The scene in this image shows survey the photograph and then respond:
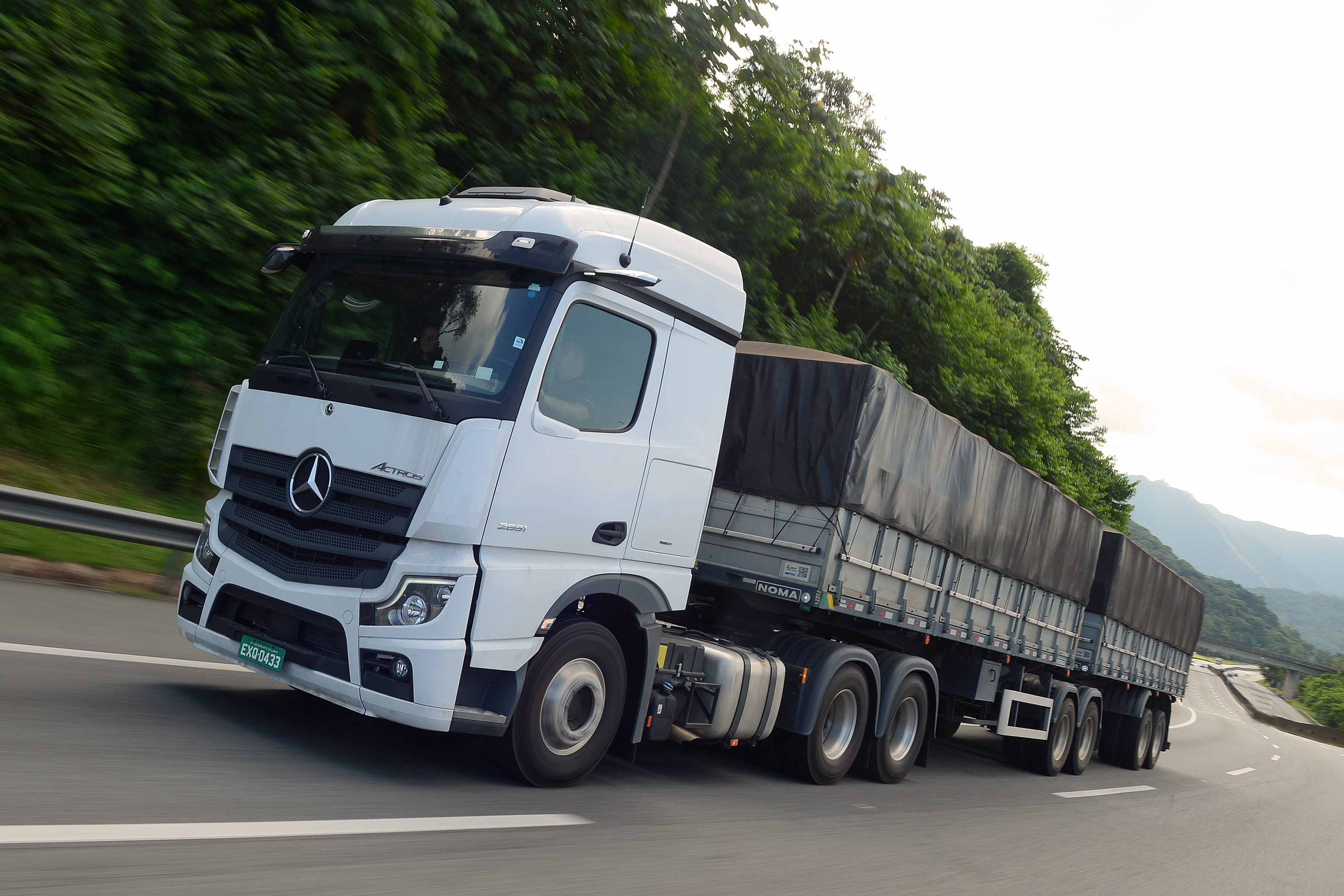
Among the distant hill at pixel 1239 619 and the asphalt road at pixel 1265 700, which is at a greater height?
Result: the distant hill at pixel 1239 619

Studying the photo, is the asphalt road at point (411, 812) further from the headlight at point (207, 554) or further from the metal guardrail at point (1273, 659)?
the metal guardrail at point (1273, 659)

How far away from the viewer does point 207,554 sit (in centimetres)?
571

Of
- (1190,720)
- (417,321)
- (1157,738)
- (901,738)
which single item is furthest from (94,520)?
(1190,720)

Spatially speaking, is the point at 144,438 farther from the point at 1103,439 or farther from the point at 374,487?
the point at 1103,439

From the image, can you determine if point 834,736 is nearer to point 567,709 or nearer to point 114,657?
point 567,709

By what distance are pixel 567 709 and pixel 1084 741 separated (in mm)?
10416

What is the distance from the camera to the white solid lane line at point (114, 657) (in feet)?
19.7

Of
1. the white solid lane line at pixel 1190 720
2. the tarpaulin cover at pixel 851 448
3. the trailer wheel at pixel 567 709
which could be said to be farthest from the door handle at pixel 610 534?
the white solid lane line at pixel 1190 720

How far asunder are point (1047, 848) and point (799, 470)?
3.22 meters

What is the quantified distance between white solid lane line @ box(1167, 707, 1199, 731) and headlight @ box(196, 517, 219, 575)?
3334 centimetres

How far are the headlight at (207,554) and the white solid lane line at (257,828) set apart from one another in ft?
5.90

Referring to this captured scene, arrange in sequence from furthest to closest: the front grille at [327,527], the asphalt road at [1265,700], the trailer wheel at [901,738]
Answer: the asphalt road at [1265,700] → the trailer wheel at [901,738] → the front grille at [327,527]

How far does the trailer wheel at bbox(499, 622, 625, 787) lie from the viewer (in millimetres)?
5434

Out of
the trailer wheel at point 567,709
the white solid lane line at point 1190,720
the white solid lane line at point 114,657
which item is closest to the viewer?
the trailer wheel at point 567,709
